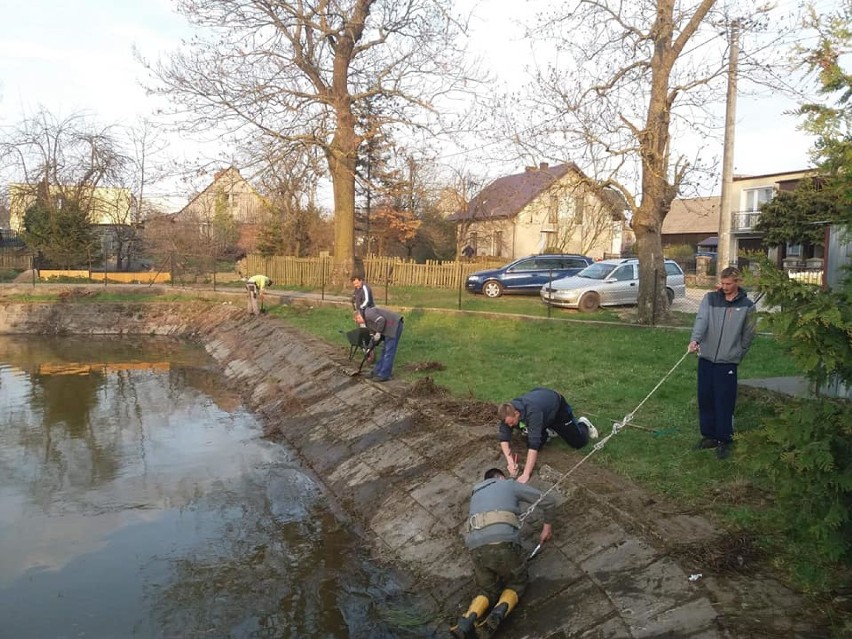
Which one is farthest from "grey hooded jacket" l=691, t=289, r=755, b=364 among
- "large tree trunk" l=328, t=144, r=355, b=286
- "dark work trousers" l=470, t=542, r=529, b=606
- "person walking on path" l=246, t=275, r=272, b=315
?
"large tree trunk" l=328, t=144, r=355, b=286

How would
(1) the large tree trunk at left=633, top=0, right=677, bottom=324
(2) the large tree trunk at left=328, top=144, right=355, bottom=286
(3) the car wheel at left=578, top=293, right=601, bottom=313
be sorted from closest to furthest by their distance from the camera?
(1) the large tree trunk at left=633, top=0, right=677, bottom=324, (3) the car wheel at left=578, top=293, right=601, bottom=313, (2) the large tree trunk at left=328, top=144, right=355, bottom=286

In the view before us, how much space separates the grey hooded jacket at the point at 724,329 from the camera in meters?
6.87

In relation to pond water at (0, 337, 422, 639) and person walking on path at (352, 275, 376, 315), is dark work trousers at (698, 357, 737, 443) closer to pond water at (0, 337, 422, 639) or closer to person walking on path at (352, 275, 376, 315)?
pond water at (0, 337, 422, 639)

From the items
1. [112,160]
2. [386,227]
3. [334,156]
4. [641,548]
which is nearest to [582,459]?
[641,548]

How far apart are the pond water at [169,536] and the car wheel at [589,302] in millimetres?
10162

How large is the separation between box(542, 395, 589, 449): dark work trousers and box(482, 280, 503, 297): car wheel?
1732cm

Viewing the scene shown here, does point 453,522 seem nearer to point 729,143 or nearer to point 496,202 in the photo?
point 729,143

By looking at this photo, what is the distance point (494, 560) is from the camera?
17.3 feet

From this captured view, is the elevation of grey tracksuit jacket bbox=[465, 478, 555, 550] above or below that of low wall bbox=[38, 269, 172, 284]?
below

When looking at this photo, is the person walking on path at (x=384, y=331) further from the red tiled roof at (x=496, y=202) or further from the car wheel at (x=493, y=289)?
the red tiled roof at (x=496, y=202)

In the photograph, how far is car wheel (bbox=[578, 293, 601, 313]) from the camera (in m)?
19.5

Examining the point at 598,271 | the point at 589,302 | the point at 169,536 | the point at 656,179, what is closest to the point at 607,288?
the point at 589,302

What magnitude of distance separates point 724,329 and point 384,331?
240 inches

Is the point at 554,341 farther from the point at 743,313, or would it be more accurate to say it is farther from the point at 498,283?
the point at 498,283
